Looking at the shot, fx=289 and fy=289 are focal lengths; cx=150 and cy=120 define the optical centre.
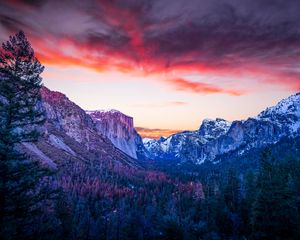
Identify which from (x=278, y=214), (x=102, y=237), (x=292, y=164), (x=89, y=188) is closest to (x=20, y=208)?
(x=278, y=214)

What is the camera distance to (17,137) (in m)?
18.1

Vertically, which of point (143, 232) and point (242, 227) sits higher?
point (242, 227)

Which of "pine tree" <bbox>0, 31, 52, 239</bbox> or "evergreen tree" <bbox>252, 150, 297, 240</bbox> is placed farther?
"evergreen tree" <bbox>252, 150, 297, 240</bbox>

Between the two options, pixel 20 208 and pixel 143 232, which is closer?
pixel 20 208

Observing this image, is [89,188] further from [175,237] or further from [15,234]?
[15,234]

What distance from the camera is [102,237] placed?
79.6 m

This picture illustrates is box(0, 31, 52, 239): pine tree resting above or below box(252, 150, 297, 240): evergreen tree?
above

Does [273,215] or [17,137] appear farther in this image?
[273,215]

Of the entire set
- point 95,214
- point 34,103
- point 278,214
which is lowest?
point 95,214

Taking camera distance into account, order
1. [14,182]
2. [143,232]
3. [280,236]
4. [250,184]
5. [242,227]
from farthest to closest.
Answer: [143,232]
[250,184]
[242,227]
[280,236]
[14,182]

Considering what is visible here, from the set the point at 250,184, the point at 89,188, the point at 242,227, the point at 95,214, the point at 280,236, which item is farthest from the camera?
the point at 89,188

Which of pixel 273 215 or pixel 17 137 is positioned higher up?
pixel 17 137

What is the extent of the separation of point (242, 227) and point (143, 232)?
3219 cm

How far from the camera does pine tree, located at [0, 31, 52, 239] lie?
17.2 meters
